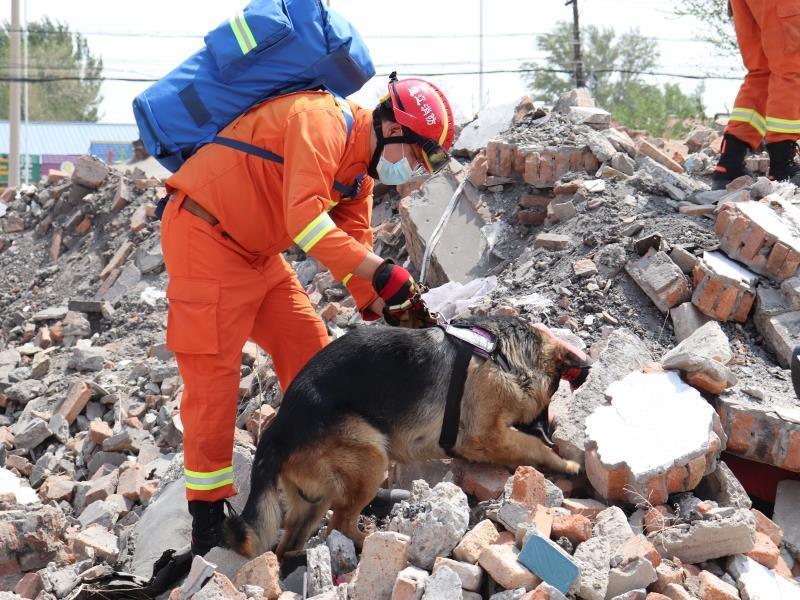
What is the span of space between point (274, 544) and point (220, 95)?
2.12 metres

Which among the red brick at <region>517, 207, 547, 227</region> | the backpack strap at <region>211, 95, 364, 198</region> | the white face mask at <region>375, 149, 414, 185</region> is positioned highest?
the backpack strap at <region>211, 95, 364, 198</region>

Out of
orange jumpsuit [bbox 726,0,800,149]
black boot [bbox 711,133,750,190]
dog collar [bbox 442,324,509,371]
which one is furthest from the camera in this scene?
black boot [bbox 711,133,750,190]

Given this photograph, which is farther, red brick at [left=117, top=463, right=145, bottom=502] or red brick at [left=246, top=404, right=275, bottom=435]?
red brick at [left=246, top=404, right=275, bottom=435]

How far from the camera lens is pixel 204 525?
4.17 metres

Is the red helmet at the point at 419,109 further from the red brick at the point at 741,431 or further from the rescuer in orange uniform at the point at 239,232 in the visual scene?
the red brick at the point at 741,431

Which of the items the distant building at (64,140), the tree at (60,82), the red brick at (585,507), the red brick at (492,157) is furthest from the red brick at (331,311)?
the tree at (60,82)

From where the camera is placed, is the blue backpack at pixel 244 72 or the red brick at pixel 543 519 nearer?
the red brick at pixel 543 519

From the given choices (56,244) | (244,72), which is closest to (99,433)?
(244,72)

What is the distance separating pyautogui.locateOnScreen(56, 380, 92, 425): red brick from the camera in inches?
273

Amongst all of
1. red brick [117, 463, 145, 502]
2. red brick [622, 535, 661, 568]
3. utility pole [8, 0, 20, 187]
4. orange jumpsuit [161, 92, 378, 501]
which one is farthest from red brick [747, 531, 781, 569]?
utility pole [8, 0, 20, 187]

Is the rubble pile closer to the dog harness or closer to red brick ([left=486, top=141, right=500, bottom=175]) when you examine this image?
red brick ([left=486, top=141, right=500, bottom=175])

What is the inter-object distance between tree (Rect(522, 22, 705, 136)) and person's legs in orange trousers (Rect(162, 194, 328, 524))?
62.7 feet

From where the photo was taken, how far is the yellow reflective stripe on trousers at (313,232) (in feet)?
12.5

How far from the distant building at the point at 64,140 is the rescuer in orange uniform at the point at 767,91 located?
3448 centimetres
